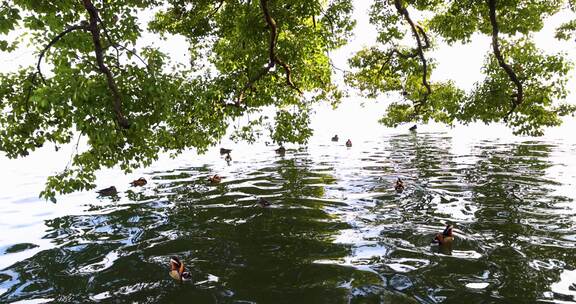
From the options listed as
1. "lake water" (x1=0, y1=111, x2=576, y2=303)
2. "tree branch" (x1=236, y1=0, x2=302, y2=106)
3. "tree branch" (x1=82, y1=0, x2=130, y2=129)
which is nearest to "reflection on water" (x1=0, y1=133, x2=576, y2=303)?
"lake water" (x1=0, y1=111, x2=576, y2=303)

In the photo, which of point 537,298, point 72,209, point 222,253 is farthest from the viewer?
point 72,209

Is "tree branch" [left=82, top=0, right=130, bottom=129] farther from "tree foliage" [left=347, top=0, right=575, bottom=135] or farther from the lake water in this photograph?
"tree foliage" [left=347, top=0, right=575, bottom=135]

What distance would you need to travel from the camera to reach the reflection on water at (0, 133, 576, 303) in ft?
25.8

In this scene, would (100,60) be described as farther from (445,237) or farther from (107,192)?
(107,192)

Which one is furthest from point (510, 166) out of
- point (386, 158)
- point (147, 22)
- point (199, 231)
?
point (147, 22)

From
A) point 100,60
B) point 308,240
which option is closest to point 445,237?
point 308,240

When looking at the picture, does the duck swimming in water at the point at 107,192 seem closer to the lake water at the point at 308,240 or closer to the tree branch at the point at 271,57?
the lake water at the point at 308,240

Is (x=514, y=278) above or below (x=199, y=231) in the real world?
below

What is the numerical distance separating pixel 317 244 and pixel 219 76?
924 centimetres

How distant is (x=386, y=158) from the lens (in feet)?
92.0

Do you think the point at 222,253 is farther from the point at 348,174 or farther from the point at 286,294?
the point at 348,174

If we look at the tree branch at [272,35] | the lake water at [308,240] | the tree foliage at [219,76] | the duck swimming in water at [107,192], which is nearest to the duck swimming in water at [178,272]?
the lake water at [308,240]

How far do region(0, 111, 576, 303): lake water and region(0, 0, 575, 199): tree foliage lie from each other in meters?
2.49

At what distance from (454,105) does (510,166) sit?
5.23 metres
